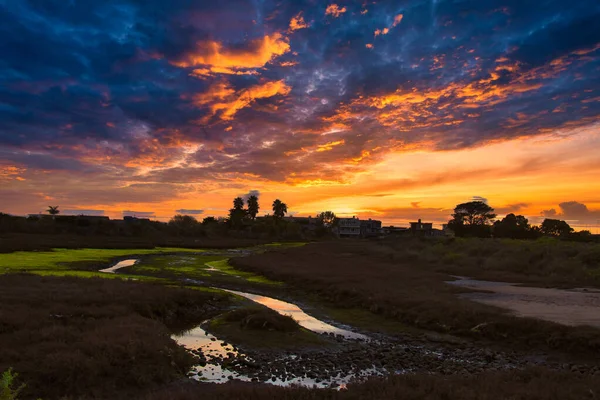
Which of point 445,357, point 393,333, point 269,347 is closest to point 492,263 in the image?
point 393,333

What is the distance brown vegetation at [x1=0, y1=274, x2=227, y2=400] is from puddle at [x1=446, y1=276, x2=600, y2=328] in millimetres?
21036

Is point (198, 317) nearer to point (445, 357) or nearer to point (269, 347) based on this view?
point (269, 347)

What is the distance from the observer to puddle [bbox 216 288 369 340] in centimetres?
2384

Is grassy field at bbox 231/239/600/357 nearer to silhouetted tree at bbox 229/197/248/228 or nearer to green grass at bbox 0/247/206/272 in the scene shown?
green grass at bbox 0/247/206/272

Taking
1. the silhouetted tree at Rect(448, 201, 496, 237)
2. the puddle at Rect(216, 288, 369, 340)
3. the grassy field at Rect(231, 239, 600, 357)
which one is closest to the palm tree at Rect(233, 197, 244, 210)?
the silhouetted tree at Rect(448, 201, 496, 237)

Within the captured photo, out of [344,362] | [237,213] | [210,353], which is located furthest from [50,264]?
[237,213]

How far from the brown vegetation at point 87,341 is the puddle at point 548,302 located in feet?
69.0

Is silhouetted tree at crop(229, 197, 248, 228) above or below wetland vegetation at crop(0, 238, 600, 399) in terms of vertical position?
above

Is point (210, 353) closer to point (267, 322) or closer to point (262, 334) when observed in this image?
point (262, 334)

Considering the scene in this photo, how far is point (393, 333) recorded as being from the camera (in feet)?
78.8

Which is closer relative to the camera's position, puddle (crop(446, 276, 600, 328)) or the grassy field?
the grassy field

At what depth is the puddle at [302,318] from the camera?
23.8 metres

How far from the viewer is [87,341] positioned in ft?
55.5

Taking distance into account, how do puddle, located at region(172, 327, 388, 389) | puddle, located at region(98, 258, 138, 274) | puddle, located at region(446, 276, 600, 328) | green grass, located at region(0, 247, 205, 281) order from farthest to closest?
puddle, located at region(98, 258, 138, 274) < green grass, located at region(0, 247, 205, 281) < puddle, located at region(446, 276, 600, 328) < puddle, located at region(172, 327, 388, 389)
